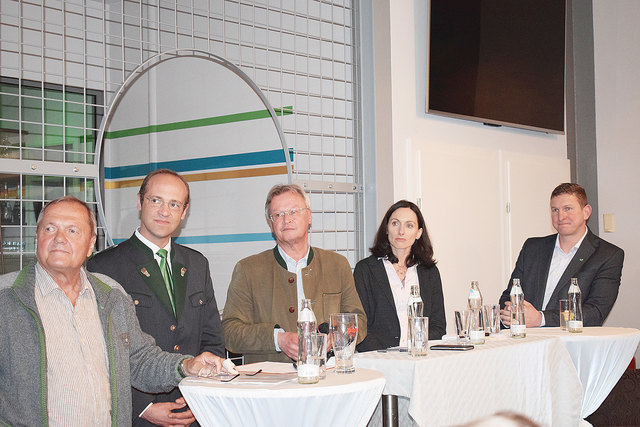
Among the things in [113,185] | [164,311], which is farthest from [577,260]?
[113,185]

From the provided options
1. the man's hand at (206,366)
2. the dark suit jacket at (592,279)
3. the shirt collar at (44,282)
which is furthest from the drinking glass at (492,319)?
the shirt collar at (44,282)

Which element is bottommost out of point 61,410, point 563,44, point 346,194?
point 61,410

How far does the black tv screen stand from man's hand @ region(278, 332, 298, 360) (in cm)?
240

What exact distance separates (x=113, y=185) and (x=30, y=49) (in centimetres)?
116

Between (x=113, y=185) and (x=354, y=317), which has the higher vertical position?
(x=113, y=185)

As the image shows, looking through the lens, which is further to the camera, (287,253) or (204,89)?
(204,89)

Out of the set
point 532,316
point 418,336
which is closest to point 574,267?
point 532,316

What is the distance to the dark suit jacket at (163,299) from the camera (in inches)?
111

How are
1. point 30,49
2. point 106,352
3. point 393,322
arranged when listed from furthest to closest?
1. point 30,49
2. point 393,322
3. point 106,352

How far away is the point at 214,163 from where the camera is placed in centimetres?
468

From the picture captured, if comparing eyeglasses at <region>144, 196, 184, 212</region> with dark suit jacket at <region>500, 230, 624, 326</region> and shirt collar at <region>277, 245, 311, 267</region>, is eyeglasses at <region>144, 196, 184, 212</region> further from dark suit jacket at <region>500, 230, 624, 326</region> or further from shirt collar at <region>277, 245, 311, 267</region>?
dark suit jacket at <region>500, 230, 624, 326</region>

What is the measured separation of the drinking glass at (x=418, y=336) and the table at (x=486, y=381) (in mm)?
44

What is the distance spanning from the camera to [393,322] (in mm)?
3666

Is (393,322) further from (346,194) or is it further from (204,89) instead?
(204,89)
